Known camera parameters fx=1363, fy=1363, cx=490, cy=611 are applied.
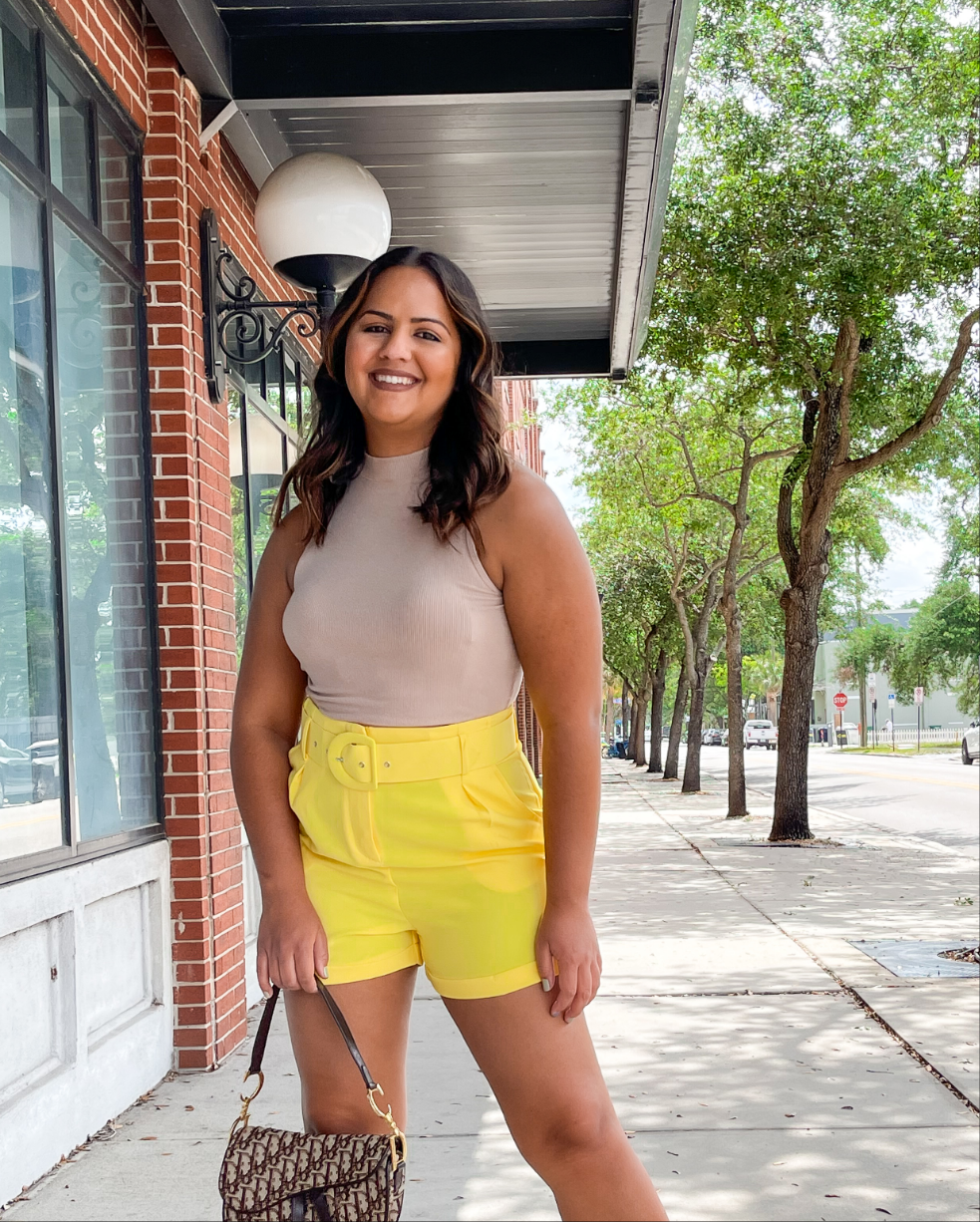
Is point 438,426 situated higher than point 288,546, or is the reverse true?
point 438,426

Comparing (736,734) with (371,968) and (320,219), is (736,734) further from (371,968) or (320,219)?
(371,968)

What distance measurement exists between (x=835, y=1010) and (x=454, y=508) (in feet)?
16.3

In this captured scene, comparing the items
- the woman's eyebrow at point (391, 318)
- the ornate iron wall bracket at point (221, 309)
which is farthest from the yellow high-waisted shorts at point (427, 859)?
the ornate iron wall bracket at point (221, 309)

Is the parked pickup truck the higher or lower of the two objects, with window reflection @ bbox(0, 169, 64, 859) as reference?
lower

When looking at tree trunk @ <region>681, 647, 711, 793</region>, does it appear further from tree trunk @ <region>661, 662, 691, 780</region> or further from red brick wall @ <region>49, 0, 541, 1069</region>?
red brick wall @ <region>49, 0, 541, 1069</region>

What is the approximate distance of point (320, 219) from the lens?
551 cm

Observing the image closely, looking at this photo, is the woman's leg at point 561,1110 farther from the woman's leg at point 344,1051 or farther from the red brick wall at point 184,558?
the red brick wall at point 184,558

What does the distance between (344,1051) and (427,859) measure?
0.34 meters

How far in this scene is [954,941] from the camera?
331 inches

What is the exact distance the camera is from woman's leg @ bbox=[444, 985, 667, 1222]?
7.05ft

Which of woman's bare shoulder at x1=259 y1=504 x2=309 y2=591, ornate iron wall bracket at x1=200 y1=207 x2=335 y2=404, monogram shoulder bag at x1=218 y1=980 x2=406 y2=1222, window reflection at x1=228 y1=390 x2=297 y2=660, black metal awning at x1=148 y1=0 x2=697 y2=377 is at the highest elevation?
black metal awning at x1=148 y1=0 x2=697 y2=377

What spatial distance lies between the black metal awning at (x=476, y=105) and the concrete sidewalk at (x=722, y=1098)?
130 inches

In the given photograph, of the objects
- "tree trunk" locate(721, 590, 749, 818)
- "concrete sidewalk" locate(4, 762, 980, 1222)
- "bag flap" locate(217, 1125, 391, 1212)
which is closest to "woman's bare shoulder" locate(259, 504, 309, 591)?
"bag flap" locate(217, 1125, 391, 1212)

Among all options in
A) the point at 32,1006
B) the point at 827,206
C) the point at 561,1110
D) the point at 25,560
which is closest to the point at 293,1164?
the point at 561,1110
